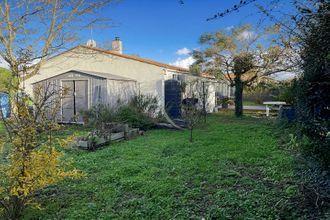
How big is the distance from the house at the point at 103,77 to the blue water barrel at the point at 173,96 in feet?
1.22

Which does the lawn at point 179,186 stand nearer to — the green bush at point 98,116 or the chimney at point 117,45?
the green bush at point 98,116

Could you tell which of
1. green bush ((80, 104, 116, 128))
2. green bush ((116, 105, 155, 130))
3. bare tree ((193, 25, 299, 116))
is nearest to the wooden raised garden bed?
green bush ((80, 104, 116, 128))

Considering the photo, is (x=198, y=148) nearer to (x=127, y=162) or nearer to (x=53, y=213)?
(x=127, y=162)

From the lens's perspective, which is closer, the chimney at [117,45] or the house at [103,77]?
the house at [103,77]

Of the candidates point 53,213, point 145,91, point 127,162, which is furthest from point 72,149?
point 145,91

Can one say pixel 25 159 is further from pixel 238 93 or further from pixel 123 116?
pixel 238 93

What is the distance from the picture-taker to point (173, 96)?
16.4m

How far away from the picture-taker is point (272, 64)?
14.3 m

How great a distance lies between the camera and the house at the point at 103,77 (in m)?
13.6

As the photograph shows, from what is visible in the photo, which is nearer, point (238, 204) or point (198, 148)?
point (238, 204)

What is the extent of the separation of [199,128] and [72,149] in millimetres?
5517

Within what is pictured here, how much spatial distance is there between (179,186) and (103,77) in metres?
9.94

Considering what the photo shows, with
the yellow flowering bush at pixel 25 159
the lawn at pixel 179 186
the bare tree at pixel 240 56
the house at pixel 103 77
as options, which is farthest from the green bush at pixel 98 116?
the bare tree at pixel 240 56

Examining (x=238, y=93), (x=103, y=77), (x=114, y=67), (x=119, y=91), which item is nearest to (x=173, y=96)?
(x=119, y=91)
